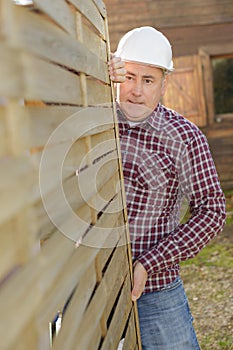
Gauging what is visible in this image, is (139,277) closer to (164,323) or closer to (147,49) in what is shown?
(164,323)

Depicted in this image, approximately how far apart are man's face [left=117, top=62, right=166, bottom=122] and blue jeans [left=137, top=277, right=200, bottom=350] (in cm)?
92

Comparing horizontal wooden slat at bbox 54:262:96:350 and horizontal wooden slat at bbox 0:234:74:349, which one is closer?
horizontal wooden slat at bbox 0:234:74:349

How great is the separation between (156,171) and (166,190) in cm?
11

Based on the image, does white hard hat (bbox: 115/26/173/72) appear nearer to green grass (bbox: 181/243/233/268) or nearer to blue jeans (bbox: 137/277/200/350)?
blue jeans (bbox: 137/277/200/350)

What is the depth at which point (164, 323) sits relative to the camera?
283 centimetres

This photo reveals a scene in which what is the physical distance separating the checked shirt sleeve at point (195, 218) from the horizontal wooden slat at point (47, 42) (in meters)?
1.06

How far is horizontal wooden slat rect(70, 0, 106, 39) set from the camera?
168 cm

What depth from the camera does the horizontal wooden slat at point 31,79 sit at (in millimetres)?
842

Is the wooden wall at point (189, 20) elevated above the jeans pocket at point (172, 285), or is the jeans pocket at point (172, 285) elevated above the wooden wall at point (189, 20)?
the wooden wall at point (189, 20)

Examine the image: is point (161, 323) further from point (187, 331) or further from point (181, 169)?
point (181, 169)

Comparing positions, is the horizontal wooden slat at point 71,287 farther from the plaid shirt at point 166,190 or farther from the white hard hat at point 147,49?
the white hard hat at point 147,49

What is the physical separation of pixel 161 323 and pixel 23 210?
82.1 inches

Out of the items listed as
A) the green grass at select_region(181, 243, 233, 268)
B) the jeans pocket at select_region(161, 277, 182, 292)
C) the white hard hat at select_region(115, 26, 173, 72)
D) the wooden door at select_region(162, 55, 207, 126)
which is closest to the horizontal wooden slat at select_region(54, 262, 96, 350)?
the jeans pocket at select_region(161, 277, 182, 292)

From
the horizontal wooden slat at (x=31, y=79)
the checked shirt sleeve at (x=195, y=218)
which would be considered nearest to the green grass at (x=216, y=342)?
the checked shirt sleeve at (x=195, y=218)
